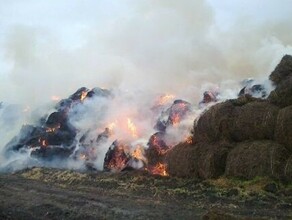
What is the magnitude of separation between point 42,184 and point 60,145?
1733cm

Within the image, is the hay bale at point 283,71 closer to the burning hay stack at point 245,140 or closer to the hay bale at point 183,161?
the burning hay stack at point 245,140

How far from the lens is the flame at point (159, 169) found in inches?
1016

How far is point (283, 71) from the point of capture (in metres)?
22.4

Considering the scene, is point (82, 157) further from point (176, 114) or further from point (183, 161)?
point (183, 161)

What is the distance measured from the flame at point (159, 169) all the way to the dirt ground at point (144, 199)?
1.55m

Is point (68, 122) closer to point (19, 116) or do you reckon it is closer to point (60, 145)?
point (60, 145)

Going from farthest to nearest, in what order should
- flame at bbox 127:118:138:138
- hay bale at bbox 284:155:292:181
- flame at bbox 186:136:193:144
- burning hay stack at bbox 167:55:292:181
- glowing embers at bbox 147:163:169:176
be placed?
flame at bbox 127:118:138:138, glowing embers at bbox 147:163:169:176, flame at bbox 186:136:193:144, burning hay stack at bbox 167:55:292:181, hay bale at bbox 284:155:292:181

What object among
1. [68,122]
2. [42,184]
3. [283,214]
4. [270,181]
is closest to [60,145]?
[68,122]

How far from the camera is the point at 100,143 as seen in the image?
38062mm

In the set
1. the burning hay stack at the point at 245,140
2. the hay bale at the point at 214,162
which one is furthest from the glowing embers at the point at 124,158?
the hay bale at the point at 214,162

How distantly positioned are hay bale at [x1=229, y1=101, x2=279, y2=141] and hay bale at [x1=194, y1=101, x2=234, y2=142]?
0.33 m

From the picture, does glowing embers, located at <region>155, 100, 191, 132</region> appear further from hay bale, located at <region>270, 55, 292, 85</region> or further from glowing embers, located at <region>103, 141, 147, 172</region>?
hay bale, located at <region>270, 55, 292, 85</region>

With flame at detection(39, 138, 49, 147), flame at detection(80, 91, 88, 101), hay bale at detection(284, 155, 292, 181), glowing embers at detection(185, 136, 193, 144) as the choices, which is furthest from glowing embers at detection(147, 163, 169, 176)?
flame at detection(80, 91, 88, 101)

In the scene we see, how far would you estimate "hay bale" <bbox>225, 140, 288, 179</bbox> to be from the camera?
18859mm
